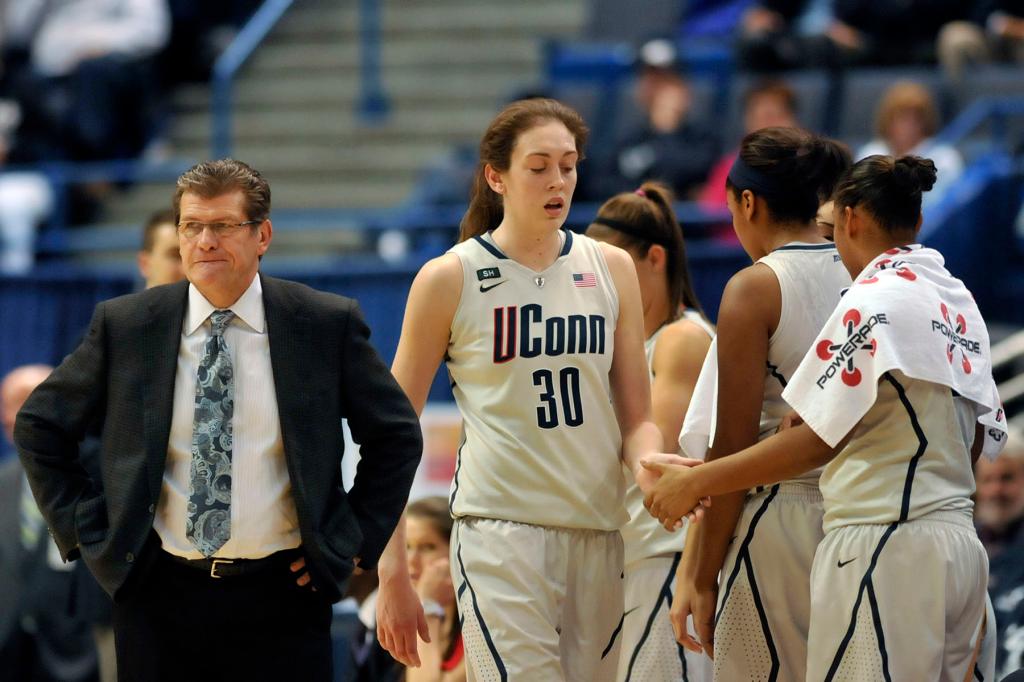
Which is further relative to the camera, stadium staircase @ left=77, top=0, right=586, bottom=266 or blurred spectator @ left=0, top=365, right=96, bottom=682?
stadium staircase @ left=77, top=0, right=586, bottom=266

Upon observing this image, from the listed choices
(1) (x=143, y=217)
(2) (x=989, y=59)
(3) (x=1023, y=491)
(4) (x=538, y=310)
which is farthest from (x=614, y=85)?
(4) (x=538, y=310)

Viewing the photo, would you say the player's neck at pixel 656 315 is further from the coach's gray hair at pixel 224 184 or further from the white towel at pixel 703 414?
the coach's gray hair at pixel 224 184

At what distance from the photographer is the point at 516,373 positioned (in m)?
4.70

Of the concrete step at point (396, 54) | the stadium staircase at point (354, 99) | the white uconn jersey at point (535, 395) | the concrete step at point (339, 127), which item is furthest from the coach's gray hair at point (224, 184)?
the concrete step at point (396, 54)

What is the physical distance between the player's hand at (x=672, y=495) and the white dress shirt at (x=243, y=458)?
100cm

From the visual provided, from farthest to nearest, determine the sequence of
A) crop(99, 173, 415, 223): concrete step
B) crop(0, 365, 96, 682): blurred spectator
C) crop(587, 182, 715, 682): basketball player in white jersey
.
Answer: crop(99, 173, 415, 223): concrete step, crop(0, 365, 96, 682): blurred spectator, crop(587, 182, 715, 682): basketball player in white jersey

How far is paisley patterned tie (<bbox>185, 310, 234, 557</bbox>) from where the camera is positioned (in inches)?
169

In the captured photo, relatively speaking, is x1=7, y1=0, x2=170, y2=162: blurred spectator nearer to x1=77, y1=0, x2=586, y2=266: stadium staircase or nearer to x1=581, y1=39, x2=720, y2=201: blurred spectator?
x1=77, y1=0, x2=586, y2=266: stadium staircase

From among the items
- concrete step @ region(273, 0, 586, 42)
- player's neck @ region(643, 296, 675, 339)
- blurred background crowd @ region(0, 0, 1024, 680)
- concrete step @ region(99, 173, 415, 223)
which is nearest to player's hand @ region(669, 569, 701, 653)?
player's neck @ region(643, 296, 675, 339)

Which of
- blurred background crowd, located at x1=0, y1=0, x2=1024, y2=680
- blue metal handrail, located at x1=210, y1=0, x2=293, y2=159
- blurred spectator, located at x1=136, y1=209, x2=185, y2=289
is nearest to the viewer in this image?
blurred spectator, located at x1=136, y1=209, x2=185, y2=289

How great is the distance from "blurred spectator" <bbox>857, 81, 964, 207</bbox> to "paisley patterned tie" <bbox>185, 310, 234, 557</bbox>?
639 cm

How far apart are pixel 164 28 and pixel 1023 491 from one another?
31.1ft

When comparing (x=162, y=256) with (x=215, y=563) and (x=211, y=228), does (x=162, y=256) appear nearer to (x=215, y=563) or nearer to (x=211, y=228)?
(x=211, y=228)

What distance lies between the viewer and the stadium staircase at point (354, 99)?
1373 cm
